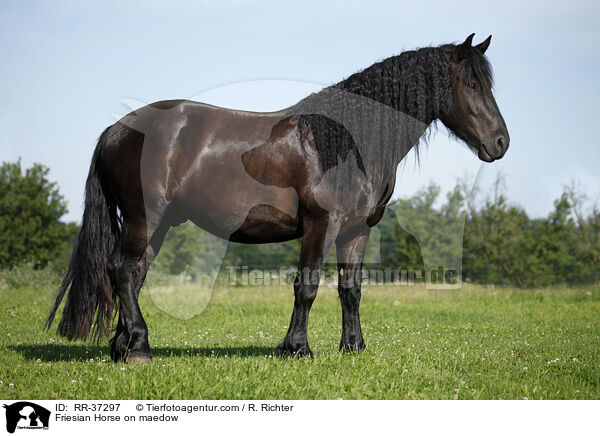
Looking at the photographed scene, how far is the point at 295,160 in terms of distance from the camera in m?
5.08

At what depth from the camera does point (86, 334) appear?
18.3ft

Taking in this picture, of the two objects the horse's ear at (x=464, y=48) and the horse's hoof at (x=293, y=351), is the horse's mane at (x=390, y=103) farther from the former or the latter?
the horse's hoof at (x=293, y=351)

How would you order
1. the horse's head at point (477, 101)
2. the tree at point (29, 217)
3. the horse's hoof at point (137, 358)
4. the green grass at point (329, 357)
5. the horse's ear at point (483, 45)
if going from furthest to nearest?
the tree at point (29, 217)
the horse's ear at point (483, 45)
the horse's head at point (477, 101)
the horse's hoof at point (137, 358)
the green grass at point (329, 357)

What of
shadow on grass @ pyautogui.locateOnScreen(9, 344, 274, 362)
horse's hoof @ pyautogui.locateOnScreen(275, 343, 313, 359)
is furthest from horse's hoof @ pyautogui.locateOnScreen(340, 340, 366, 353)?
shadow on grass @ pyautogui.locateOnScreen(9, 344, 274, 362)

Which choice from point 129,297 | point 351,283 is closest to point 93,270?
point 129,297

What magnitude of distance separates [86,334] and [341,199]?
3.31m

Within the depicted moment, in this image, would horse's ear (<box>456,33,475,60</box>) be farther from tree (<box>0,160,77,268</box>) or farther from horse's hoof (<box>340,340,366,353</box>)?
tree (<box>0,160,77,268</box>)

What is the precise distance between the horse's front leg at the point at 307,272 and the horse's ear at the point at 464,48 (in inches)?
91.0

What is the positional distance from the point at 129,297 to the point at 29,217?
104 ft

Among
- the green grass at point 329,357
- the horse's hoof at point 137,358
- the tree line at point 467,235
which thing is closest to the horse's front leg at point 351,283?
the green grass at point 329,357

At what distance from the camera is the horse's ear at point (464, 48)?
5254 millimetres

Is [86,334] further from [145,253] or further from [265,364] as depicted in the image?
[265,364]
